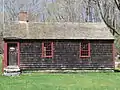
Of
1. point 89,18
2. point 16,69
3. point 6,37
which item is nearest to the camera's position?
point 16,69

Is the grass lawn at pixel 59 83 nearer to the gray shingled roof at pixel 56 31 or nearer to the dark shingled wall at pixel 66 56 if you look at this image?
the dark shingled wall at pixel 66 56

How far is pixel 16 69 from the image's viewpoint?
88.6 ft

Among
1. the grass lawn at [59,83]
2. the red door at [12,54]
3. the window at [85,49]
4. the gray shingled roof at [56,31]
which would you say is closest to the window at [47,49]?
the gray shingled roof at [56,31]

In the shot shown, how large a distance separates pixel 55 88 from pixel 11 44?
12126 millimetres

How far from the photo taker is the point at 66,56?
29438 mm

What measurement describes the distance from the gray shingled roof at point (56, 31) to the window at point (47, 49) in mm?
620

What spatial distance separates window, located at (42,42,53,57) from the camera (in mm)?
29328

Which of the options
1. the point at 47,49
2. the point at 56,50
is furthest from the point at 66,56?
the point at 47,49

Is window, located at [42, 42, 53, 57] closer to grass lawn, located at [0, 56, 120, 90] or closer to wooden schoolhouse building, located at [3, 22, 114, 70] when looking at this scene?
wooden schoolhouse building, located at [3, 22, 114, 70]

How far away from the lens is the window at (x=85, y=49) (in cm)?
2978

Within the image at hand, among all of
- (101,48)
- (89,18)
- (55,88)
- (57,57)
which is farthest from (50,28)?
(89,18)

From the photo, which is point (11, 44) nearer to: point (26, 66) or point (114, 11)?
point (26, 66)

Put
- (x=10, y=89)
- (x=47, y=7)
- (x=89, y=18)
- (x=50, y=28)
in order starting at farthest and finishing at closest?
(x=47, y=7), (x=89, y=18), (x=50, y=28), (x=10, y=89)

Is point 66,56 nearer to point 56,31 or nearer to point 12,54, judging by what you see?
point 56,31
